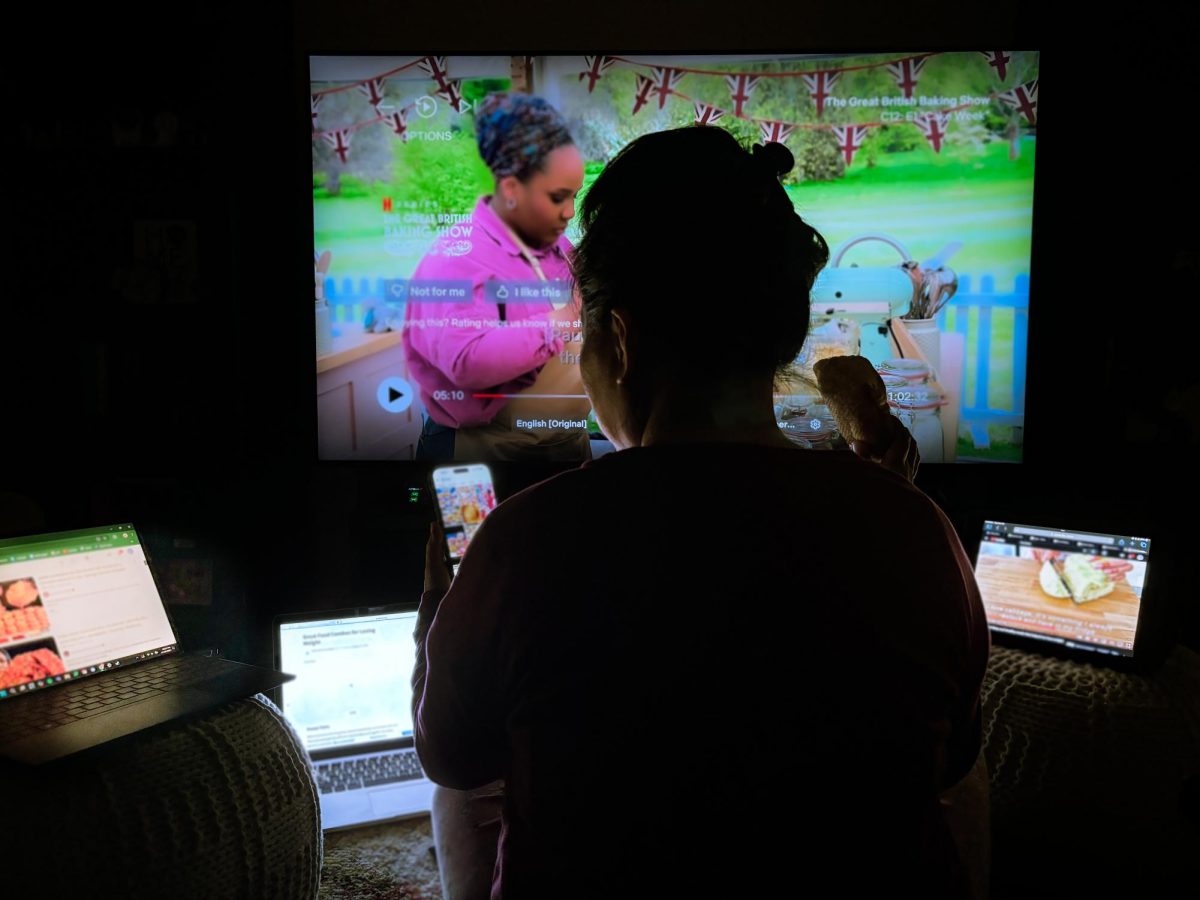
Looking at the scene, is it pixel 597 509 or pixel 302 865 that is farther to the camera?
pixel 302 865

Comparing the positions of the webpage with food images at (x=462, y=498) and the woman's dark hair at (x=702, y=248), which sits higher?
the woman's dark hair at (x=702, y=248)

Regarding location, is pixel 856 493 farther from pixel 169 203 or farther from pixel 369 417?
pixel 169 203

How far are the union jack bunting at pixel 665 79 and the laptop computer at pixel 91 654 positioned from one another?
4.91 ft

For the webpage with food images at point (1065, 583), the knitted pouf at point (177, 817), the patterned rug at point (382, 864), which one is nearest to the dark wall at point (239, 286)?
the webpage with food images at point (1065, 583)

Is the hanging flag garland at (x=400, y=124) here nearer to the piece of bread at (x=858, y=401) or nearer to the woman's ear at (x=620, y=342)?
the piece of bread at (x=858, y=401)

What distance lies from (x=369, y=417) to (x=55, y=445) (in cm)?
78

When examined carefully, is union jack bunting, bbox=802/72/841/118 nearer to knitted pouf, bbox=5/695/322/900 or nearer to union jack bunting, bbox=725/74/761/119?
union jack bunting, bbox=725/74/761/119

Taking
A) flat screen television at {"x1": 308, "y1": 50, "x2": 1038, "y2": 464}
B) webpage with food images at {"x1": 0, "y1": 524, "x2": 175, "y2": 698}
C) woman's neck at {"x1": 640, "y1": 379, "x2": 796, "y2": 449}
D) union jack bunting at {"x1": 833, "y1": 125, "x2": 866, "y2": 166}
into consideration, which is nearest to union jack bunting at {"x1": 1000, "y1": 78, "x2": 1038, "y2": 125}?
flat screen television at {"x1": 308, "y1": 50, "x2": 1038, "y2": 464}

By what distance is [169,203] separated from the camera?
2.09 meters

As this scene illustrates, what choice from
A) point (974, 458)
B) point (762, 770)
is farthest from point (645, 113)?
point (762, 770)

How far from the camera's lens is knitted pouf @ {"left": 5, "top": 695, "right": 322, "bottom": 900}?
932mm

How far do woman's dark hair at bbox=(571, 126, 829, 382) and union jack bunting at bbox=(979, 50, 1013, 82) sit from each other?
1562mm

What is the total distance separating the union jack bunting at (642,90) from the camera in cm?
205

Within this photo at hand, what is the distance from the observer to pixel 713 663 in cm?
65
